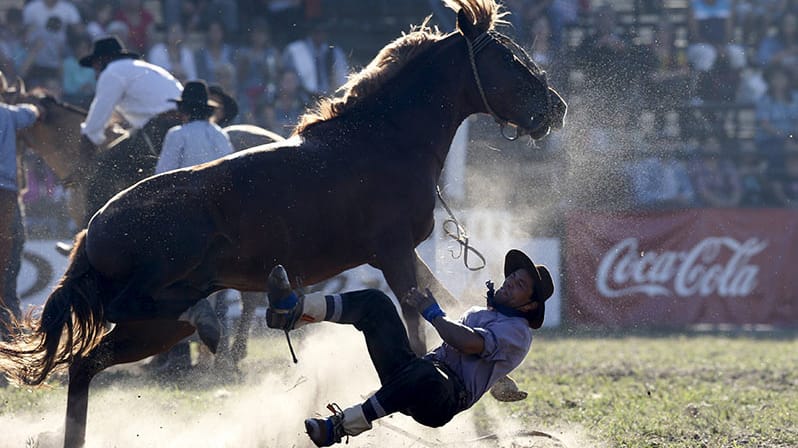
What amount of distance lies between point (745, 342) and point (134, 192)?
27.2 ft

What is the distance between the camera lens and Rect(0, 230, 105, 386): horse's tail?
559 centimetres

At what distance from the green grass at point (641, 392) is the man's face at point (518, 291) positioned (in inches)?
51.4

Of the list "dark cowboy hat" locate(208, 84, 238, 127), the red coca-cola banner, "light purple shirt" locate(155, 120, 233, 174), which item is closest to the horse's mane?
"light purple shirt" locate(155, 120, 233, 174)

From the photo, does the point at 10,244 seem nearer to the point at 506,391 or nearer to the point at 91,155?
the point at 91,155

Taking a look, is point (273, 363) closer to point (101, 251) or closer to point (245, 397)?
point (245, 397)

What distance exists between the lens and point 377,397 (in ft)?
16.1

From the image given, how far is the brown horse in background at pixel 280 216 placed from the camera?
5598 millimetres

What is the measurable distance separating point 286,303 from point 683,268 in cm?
952

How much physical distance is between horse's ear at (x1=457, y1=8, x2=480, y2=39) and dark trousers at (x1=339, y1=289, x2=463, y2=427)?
1.90 metres

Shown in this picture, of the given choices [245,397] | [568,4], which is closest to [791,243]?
[568,4]

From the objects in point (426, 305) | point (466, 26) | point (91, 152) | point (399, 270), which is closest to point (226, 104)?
point (91, 152)

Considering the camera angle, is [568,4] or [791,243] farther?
[568,4]

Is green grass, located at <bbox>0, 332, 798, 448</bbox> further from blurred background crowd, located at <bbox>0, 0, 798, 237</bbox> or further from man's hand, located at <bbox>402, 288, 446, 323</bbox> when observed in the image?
blurred background crowd, located at <bbox>0, 0, 798, 237</bbox>

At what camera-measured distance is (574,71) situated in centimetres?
1523
